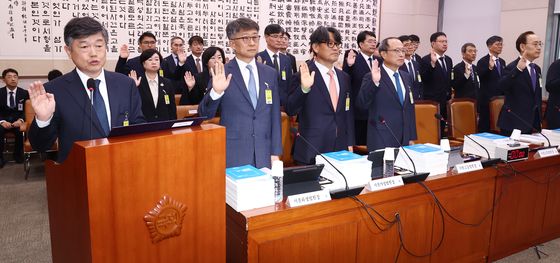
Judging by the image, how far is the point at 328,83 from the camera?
9.17 ft

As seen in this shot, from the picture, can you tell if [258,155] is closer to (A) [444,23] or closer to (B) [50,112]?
(B) [50,112]

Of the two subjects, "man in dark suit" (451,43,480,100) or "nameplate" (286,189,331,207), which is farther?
"man in dark suit" (451,43,480,100)

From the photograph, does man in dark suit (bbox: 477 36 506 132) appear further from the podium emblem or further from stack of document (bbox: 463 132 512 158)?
the podium emblem

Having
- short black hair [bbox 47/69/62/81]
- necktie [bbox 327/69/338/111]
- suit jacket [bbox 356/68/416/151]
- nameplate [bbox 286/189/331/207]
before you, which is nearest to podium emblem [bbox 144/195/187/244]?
nameplate [bbox 286/189/331/207]

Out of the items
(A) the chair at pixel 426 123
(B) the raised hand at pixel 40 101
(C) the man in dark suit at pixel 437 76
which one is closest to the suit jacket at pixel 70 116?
(B) the raised hand at pixel 40 101

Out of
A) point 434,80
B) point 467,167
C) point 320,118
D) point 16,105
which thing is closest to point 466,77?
point 434,80

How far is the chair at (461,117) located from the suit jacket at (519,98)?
0.89ft

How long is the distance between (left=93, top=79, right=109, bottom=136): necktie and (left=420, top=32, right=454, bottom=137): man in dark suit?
410 centimetres

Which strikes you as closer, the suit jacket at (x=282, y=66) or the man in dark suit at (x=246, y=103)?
the man in dark suit at (x=246, y=103)

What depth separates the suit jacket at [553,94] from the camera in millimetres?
3787

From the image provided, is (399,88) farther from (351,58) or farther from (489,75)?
(489,75)

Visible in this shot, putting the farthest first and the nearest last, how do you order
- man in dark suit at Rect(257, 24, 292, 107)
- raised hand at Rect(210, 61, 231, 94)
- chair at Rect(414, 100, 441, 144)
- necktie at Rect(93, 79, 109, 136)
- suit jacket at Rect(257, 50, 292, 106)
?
man in dark suit at Rect(257, 24, 292, 107), suit jacket at Rect(257, 50, 292, 106), chair at Rect(414, 100, 441, 144), raised hand at Rect(210, 61, 231, 94), necktie at Rect(93, 79, 109, 136)

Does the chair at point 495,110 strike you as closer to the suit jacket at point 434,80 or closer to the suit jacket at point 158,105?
the suit jacket at point 434,80

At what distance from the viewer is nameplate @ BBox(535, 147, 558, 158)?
Result: 8.80 feet
